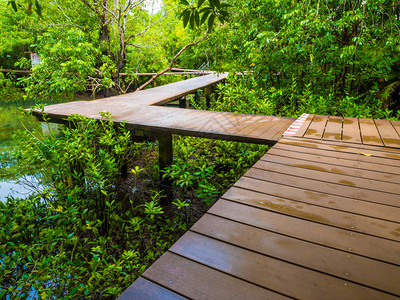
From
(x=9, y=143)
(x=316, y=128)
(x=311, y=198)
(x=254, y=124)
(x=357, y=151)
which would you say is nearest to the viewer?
(x=311, y=198)

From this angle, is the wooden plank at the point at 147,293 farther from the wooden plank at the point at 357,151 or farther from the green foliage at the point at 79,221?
the wooden plank at the point at 357,151

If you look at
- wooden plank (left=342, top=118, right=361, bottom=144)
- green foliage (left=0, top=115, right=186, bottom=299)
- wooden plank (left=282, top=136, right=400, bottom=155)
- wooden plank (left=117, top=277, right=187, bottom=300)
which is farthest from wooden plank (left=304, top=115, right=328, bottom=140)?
wooden plank (left=117, top=277, right=187, bottom=300)

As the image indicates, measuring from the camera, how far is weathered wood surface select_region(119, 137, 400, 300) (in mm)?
1082

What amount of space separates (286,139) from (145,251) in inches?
75.3

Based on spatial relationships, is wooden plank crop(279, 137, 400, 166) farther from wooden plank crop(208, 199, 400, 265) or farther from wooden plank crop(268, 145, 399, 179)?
wooden plank crop(208, 199, 400, 265)

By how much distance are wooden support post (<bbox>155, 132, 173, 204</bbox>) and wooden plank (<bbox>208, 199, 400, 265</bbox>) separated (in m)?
2.52

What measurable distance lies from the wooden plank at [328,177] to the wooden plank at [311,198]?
0.81ft

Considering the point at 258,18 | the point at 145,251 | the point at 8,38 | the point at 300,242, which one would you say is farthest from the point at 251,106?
the point at 8,38

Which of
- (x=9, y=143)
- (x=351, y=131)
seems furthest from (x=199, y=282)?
(x=9, y=143)

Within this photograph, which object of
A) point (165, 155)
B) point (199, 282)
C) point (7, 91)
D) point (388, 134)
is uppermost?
point (388, 134)

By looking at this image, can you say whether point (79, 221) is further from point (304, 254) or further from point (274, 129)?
point (274, 129)

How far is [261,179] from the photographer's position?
206 centimetres

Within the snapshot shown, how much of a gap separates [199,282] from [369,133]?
2847 mm

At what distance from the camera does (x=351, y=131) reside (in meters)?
3.20
